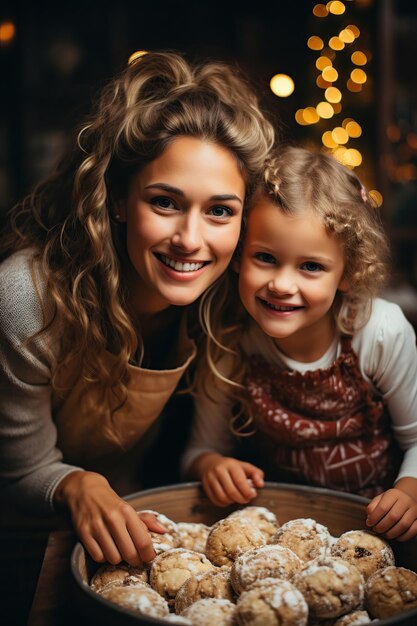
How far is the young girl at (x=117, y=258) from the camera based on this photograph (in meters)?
1.23

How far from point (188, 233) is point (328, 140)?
2.42 m

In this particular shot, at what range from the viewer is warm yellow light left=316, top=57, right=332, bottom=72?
3.46 meters

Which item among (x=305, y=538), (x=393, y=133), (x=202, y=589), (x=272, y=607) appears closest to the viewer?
(x=272, y=607)

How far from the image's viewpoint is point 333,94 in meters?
3.40

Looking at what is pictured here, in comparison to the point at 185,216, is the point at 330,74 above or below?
above

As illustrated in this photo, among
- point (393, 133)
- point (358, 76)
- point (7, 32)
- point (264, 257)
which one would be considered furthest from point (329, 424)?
point (7, 32)

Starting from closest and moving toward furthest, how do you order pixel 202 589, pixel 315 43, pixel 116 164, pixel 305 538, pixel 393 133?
1. pixel 202 589
2. pixel 305 538
3. pixel 116 164
4. pixel 393 133
5. pixel 315 43

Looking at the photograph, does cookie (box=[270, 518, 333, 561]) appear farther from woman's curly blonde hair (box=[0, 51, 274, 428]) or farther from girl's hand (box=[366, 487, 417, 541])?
woman's curly blonde hair (box=[0, 51, 274, 428])

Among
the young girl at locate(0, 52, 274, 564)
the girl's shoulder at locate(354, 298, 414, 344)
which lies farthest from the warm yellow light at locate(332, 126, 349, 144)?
the girl's shoulder at locate(354, 298, 414, 344)

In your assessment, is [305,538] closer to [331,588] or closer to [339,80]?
[331,588]

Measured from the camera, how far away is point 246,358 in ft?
4.70

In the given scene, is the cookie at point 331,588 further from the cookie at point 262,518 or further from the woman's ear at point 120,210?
the woman's ear at point 120,210

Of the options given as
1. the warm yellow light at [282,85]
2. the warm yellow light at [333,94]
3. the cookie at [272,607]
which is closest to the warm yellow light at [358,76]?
the warm yellow light at [333,94]

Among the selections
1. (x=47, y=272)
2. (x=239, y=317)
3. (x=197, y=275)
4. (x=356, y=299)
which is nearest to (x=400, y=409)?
(x=356, y=299)
